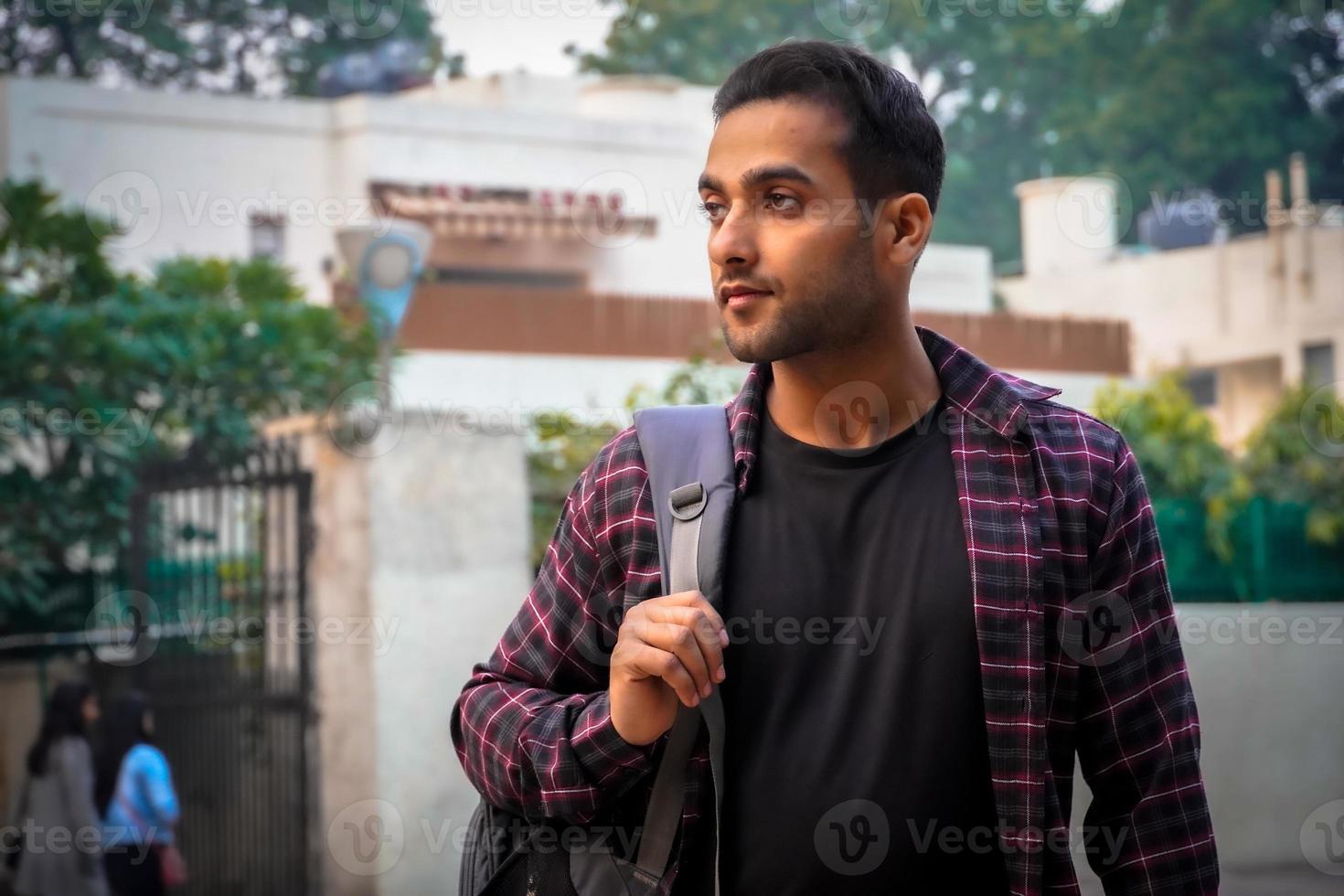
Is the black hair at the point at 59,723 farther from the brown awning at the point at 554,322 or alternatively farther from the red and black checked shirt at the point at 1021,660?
the brown awning at the point at 554,322

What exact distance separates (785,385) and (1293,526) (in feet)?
26.6

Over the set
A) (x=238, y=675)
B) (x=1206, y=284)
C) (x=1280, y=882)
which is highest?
(x=1206, y=284)

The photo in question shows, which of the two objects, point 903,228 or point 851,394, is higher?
point 903,228

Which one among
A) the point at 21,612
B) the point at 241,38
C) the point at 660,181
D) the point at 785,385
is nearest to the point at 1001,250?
the point at 660,181

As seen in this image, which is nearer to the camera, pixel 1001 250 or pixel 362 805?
pixel 362 805

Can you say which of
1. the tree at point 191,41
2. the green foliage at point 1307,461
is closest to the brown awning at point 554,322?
the green foliage at point 1307,461

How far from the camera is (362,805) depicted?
7.14 metres

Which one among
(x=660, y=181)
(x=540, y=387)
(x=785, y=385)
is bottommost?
(x=785, y=385)

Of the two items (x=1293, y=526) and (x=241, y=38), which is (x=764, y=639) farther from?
(x=241, y=38)

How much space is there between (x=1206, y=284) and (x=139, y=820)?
20.6 metres

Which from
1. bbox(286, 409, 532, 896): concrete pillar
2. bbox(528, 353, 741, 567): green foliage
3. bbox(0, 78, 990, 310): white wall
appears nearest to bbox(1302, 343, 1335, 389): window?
bbox(0, 78, 990, 310): white wall

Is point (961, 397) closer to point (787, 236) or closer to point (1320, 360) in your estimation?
point (787, 236)

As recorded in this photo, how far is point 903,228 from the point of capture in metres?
2.23

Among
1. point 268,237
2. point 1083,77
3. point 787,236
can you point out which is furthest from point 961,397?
point 1083,77
